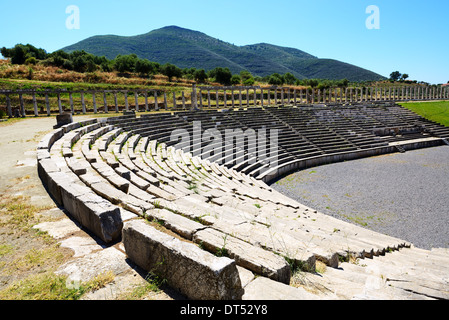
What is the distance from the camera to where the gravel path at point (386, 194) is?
10.5 metres

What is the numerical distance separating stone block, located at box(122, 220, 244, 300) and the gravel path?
9.06m

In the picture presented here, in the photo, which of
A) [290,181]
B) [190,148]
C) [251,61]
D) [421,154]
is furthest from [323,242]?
[251,61]

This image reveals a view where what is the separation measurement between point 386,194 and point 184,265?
46.2ft

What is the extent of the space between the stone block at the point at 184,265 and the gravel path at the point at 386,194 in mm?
9062

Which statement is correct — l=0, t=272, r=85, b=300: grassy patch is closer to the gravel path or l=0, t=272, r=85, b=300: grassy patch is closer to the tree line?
the gravel path

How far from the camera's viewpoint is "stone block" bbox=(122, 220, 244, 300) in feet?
8.82

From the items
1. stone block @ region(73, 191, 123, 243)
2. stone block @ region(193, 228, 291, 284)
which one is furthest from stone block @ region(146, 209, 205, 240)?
stone block @ region(73, 191, 123, 243)

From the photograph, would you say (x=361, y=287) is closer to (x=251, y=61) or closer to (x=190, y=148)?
(x=190, y=148)

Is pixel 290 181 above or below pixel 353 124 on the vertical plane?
below

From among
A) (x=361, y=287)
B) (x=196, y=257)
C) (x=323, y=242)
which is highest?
(x=196, y=257)

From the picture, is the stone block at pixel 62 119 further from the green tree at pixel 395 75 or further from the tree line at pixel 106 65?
the green tree at pixel 395 75

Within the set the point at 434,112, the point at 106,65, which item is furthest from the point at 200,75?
the point at 434,112
